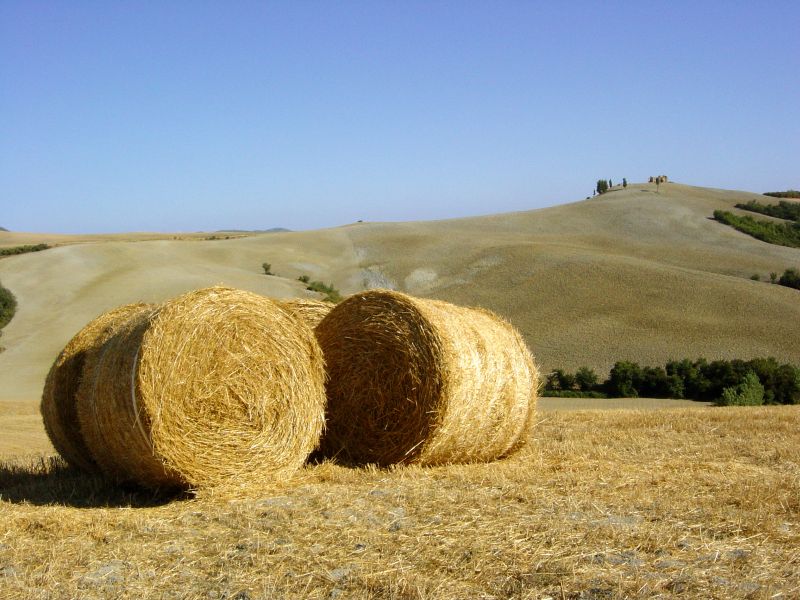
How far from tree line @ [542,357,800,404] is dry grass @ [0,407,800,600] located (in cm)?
1742

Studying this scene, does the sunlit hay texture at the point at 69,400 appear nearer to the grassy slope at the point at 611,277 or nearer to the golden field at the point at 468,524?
the golden field at the point at 468,524

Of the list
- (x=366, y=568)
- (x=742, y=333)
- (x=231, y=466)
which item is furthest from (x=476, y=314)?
(x=742, y=333)

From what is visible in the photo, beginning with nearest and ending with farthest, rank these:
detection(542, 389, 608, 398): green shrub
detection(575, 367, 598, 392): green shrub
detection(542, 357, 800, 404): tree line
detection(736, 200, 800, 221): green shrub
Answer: detection(542, 357, 800, 404): tree line < detection(542, 389, 608, 398): green shrub < detection(575, 367, 598, 392): green shrub < detection(736, 200, 800, 221): green shrub

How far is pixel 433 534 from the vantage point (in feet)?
16.0

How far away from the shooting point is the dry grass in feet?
13.2

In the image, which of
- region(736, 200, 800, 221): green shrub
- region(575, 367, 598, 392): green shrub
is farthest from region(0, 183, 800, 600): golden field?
region(736, 200, 800, 221): green shrub

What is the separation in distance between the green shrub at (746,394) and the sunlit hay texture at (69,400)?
1595cm

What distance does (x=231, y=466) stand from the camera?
6344mm

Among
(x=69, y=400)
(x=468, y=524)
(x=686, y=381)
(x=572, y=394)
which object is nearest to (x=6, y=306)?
(x=572, y=394)

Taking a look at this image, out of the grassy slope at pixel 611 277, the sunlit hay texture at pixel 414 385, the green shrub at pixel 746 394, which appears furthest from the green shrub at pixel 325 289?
the sunlit hay texture at pixel 414 385

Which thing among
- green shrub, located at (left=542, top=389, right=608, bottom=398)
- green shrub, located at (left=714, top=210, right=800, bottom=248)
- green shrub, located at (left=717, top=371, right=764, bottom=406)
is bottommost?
green shrub, located at (left=542, top=389, right=608, bottom=398)

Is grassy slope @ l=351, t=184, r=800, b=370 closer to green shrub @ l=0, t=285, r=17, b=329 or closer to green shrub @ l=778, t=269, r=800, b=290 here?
green shrub @ l=778, t=269, r=800, b=290

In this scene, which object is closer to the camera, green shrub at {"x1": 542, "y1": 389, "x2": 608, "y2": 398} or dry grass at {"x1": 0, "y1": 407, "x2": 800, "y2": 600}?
dry grass at {"x1": 0, "y1": 407, "x2": 800, "y2": 600}

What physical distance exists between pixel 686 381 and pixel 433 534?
22655 millimetres
